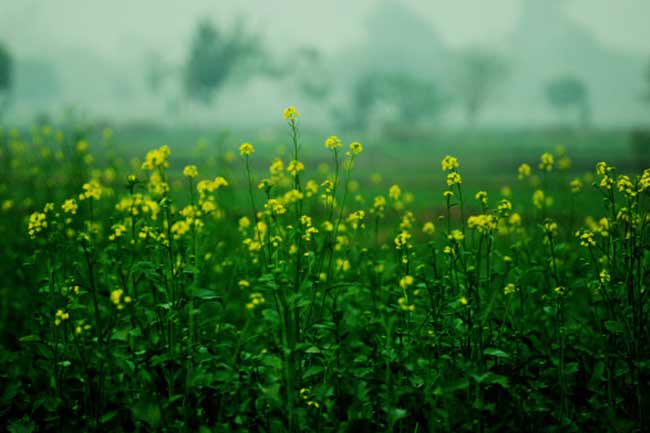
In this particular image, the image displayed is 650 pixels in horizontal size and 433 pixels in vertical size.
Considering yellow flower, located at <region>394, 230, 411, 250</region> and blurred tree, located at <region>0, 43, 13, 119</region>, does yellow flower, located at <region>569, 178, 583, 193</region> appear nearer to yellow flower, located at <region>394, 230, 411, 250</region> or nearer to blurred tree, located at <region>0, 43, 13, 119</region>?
yellow flower, located at <region>394, 230, 411, 250</region>

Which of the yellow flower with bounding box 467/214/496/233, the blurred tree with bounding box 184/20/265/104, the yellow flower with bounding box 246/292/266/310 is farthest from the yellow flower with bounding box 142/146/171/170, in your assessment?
the blurred tree with bounding box 184/20/265/104

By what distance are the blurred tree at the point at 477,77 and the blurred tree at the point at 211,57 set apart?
118 ft

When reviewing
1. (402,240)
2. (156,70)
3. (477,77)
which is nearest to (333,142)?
(402,240)

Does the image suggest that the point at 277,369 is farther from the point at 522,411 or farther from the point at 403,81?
the point at 403,81

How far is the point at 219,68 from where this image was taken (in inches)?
2121

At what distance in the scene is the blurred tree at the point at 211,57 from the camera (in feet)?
176

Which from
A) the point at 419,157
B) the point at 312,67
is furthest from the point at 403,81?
the point at 419,157

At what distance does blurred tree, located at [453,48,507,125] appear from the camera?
77250mm

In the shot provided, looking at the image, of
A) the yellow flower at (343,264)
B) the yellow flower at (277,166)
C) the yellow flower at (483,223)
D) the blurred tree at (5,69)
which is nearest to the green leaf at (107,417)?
the yellow flower at (343,264)

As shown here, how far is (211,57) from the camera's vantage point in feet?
176

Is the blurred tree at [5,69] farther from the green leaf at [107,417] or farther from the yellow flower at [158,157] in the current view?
the green leaf at [107,417]

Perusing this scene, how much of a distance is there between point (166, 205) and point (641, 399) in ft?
9.18

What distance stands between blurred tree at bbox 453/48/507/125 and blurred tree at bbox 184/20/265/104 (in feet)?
118

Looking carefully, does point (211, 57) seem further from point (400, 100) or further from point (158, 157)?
point (158, 157)
